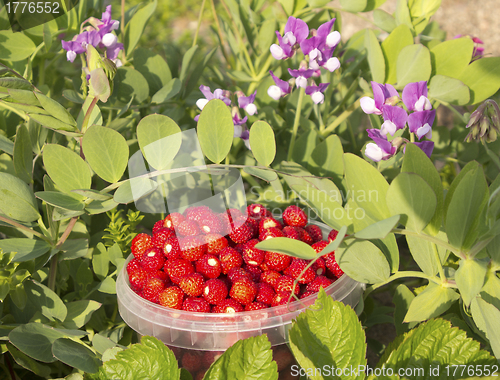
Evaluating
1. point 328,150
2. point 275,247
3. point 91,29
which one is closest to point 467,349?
point 275,247

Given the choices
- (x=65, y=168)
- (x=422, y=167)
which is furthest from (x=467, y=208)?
(x=65, y=168)

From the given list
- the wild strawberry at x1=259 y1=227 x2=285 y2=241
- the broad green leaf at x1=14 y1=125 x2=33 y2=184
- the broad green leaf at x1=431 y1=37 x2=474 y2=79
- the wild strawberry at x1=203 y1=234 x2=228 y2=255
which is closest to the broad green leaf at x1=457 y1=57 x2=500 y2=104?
the broad green leaf at x1=431 y1=37 x2=474 y2=79

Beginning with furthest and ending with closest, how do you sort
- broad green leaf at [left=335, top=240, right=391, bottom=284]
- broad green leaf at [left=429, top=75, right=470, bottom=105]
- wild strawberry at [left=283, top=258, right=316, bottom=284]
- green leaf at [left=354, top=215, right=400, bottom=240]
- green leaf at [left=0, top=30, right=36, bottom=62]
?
green leaf at [left=0, top=30, right=36, bottom=62]
broad green leaf at [left=429, top=75, right=470, bottom=105]
wild strawberry at [left=283, top=258, right=316, bottom=284]
broad green leaf at [left=335, top=240, right=391, bottom=284]
green leaf at [left=354, top=215, right=400, bottom=240]

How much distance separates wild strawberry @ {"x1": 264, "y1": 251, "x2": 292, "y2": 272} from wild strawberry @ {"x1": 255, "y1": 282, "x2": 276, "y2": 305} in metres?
0.05

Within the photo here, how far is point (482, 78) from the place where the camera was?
3.10ft

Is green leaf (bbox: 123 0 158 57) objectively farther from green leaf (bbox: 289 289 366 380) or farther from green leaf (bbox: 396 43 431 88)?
green leaf (bbox: 289 289 366 380)

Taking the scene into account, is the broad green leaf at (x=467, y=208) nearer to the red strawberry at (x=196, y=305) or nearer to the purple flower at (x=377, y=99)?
the purple flower at (x=377, y=99)

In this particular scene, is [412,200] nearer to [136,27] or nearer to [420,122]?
[420,122]

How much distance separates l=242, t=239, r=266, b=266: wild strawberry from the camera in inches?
33.5

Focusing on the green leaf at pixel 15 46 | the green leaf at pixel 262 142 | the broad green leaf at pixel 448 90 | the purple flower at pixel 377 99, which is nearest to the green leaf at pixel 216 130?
the green leaf at pixel 262 142

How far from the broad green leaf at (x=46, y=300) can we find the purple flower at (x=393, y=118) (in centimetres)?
67

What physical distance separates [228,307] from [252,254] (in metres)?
0.13

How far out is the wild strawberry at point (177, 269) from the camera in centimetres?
83

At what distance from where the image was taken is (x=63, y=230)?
911 millimetres
